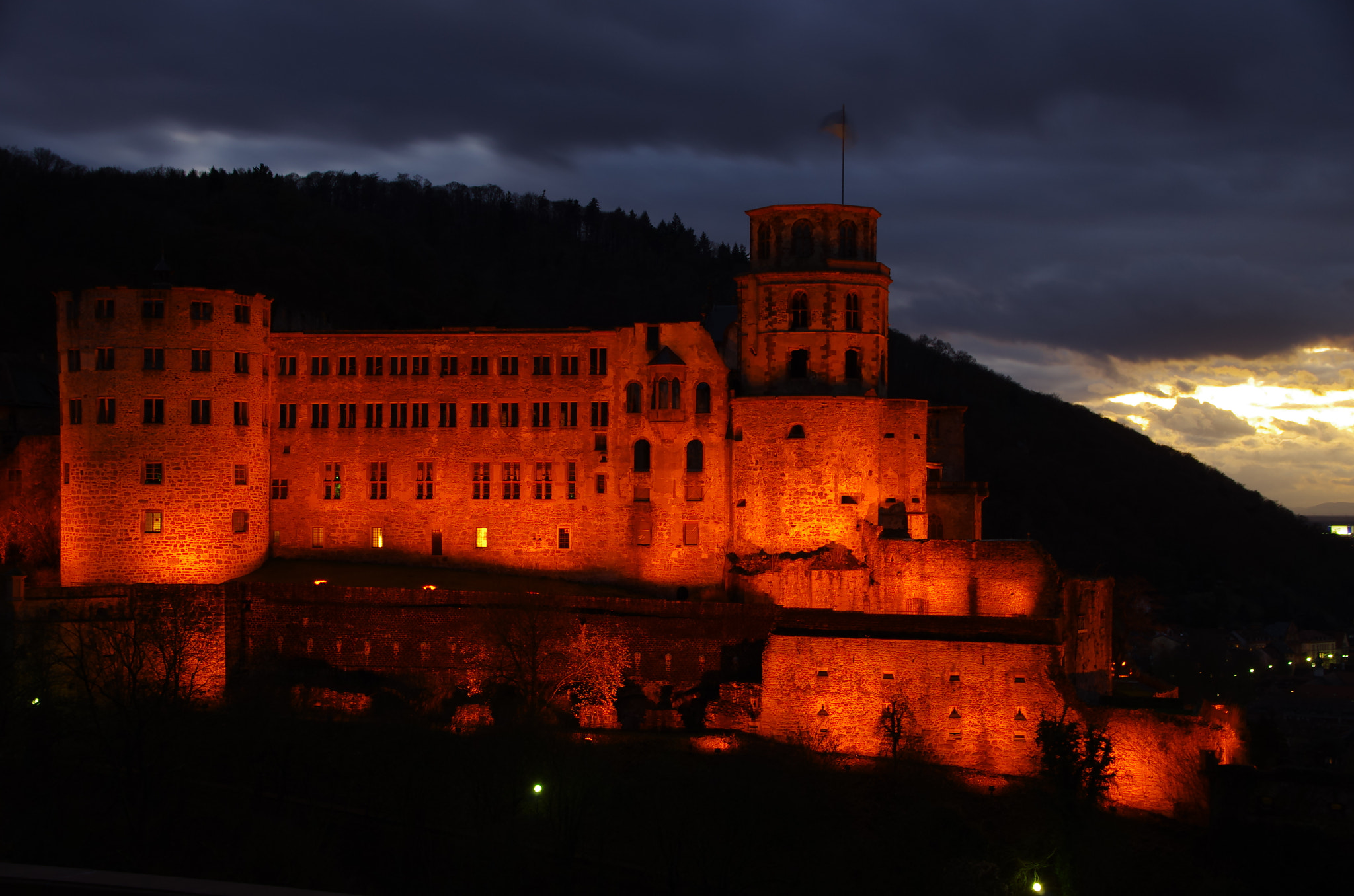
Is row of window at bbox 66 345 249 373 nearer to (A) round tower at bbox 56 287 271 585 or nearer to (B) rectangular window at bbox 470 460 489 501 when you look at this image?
(A) round tower at bbox 56 287 271 585

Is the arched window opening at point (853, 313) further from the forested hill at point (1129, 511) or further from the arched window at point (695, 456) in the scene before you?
the forested hill at point (1129, 511)

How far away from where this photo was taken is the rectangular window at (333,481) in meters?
56.9

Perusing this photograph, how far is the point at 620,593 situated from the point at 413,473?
10720 millimetres

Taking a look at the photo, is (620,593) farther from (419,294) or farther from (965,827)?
(419,294)

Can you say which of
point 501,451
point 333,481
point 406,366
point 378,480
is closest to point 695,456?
point 501,451

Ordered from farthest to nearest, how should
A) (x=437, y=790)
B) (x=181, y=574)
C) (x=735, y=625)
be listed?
(x=181, y=574) → (x=735, y=625) → (x=437, y=790)

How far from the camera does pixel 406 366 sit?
57.1 metres

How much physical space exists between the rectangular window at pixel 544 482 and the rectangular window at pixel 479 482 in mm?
2192

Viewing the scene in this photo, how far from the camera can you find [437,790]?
40438 millimetres

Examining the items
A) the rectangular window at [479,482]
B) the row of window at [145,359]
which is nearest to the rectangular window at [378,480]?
the rectangular window at [479,482]

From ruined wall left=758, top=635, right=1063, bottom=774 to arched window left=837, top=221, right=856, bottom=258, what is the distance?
58.1 feet

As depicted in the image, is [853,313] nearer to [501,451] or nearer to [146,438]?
[501,451]

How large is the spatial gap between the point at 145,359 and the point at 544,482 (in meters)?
17.0

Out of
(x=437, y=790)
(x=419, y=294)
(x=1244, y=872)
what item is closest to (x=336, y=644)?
(x=437, y=790)
